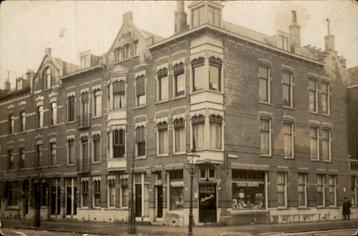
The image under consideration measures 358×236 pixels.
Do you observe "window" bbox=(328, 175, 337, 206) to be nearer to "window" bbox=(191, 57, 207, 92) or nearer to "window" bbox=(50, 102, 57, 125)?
"window" bbox=(191, 57, 207, 92)

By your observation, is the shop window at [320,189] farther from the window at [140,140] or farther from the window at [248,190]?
the window at [140,140]

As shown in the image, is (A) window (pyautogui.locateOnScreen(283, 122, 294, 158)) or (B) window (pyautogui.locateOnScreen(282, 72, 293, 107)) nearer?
(A) window (pyautogui.locateOnScreen(283, 122, 294, 158))

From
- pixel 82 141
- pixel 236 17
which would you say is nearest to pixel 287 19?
pixel 236 17

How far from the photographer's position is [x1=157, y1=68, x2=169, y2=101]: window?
13368 millimetres

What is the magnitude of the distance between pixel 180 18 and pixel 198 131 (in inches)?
124

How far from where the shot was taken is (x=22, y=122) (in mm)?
14914

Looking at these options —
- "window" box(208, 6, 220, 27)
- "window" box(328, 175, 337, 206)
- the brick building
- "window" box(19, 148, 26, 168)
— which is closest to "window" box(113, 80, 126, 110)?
the brick building

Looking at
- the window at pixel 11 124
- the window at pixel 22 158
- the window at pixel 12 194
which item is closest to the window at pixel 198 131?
the window at pixel 22 158

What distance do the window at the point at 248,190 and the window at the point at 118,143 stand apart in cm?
295

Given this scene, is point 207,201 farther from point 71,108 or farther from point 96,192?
point 71,108

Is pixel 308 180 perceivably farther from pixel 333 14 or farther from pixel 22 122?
pixel 22 122

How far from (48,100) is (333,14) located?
27.6 feet

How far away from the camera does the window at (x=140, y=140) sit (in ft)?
43.2

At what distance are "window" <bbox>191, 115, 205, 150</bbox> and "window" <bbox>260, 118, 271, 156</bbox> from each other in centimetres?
135
